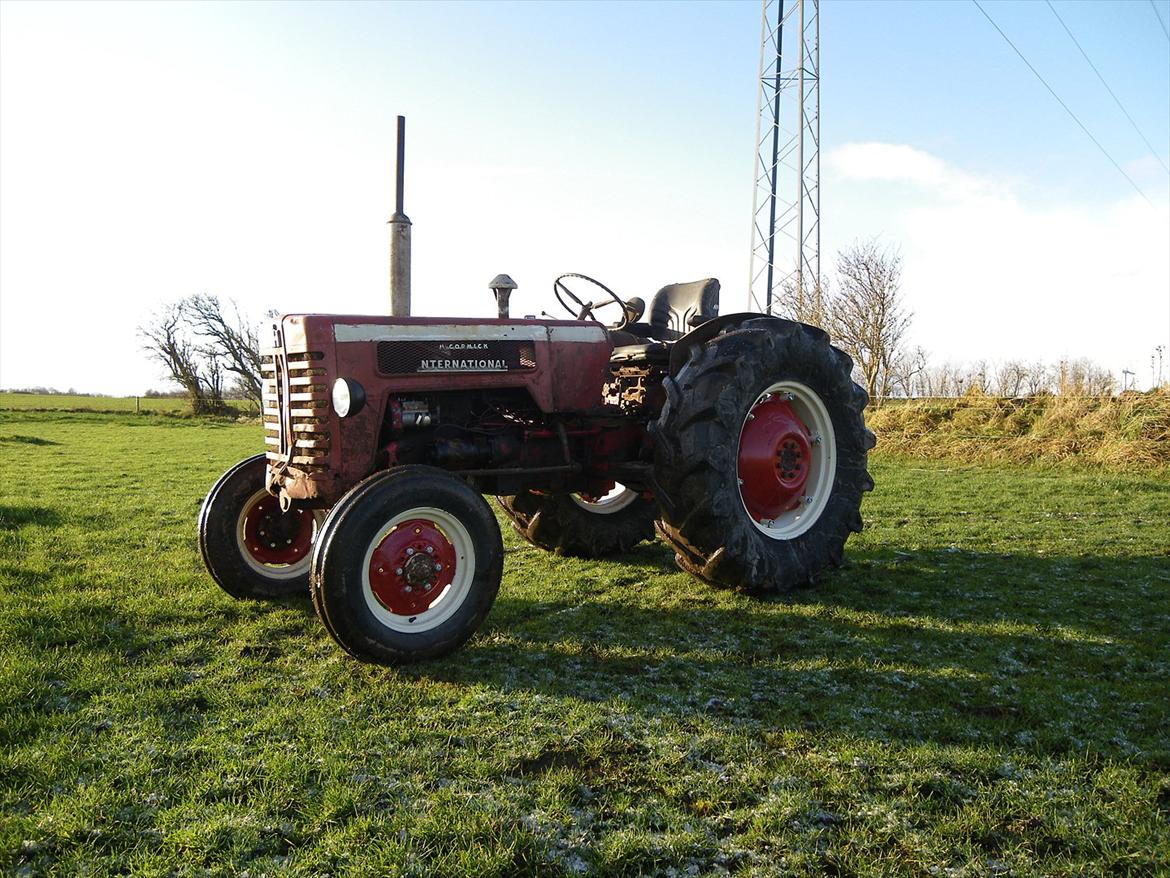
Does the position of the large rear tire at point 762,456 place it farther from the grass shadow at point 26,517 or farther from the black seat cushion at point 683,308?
the grass shadow at point 26,517

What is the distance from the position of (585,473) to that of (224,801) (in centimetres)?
300

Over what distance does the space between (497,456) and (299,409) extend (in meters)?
1.10

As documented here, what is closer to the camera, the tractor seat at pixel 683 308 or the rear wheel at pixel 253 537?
the rear wheel at pixel 253 537

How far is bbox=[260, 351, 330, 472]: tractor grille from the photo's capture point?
396cm

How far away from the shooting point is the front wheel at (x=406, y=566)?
345cm

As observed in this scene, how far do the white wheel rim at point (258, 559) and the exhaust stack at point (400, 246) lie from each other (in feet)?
4.28

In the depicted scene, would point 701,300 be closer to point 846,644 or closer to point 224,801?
point 846,644

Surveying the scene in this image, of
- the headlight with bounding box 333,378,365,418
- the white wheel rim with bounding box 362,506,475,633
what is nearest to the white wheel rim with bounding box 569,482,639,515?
the white wheel rim with bounding box 362,506,475,633

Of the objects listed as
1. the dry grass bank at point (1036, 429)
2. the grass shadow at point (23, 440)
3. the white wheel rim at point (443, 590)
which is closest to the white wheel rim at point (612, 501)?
the white wheel rim at point (443, 590)

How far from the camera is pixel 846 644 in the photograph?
3988 mm

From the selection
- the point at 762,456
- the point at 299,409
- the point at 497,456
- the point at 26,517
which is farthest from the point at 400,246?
the point at 26,517

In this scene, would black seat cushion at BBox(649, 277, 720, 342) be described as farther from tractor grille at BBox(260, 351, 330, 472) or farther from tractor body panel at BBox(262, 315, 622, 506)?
tractor grille at BBox(260, 351, 330, 472)

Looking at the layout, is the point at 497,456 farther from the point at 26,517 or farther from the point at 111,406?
the point at 111,406

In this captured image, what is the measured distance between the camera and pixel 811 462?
531cm
